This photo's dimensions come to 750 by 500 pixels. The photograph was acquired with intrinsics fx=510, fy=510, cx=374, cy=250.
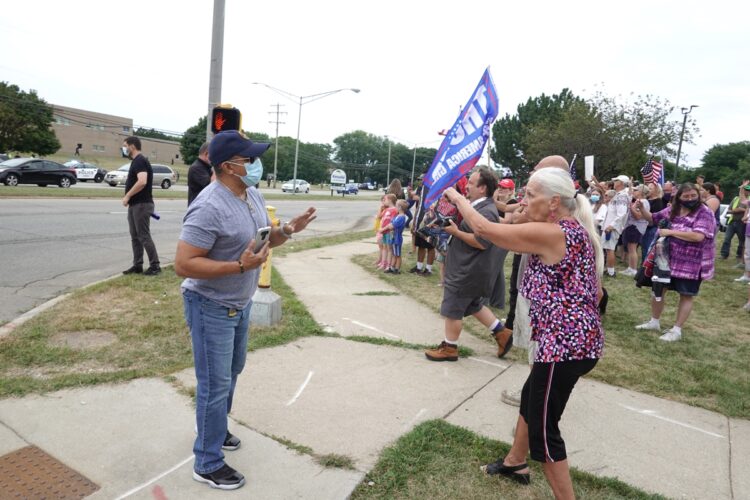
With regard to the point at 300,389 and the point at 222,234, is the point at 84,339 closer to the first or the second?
the point at 300,389

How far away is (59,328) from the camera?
498cm

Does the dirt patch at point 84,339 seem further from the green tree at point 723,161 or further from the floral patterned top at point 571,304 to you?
the green tree at point 723,161

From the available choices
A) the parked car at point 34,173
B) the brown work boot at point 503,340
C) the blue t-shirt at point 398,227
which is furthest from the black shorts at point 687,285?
the parked car at point 34,173

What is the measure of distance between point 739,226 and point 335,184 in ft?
181

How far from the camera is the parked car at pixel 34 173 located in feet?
76.4

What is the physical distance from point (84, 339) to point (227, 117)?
107 inches

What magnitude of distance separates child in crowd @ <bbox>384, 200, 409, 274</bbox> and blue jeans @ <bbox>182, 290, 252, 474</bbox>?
641 centimetres

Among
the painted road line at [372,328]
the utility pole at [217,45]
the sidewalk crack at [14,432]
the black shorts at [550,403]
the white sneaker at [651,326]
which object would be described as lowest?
the sidewalk crack at [14,432]

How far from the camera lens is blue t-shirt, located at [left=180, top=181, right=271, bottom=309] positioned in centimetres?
248

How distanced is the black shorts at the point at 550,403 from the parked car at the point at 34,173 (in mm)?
27173

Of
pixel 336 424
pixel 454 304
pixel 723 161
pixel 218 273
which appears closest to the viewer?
pixel 218 273

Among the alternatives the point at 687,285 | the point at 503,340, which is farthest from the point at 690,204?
the point at 503,340

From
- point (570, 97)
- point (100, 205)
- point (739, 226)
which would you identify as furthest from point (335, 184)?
point (739, 226)

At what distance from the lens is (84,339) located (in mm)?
4773
